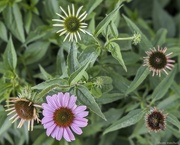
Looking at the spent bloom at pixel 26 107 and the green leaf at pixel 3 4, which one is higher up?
the green leaf at pixel 3 4

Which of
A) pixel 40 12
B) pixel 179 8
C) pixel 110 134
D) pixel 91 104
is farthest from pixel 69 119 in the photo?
pixel 179 8

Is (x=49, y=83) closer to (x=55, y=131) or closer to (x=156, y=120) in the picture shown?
(x=55, y=131)

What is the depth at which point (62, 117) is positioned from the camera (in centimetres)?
109

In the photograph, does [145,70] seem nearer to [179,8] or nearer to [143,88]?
[143,88]

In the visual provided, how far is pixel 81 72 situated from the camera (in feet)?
3.41

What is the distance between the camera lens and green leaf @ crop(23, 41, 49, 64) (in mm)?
1515

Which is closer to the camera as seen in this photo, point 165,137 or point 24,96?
point 24,96

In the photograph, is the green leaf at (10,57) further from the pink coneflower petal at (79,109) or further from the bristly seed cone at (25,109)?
the pink coneflower petal at (79,109)

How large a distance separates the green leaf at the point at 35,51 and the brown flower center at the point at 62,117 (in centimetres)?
47

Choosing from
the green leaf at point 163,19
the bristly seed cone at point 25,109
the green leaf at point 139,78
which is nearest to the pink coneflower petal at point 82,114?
the bristly seed cone at point 25,109

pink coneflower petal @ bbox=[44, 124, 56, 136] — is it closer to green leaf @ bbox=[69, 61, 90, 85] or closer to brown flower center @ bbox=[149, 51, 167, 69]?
green leaf @ bbox=[69, 61, 90, 85]

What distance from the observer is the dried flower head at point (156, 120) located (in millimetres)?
1192

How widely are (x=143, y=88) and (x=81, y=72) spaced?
24.7 inches

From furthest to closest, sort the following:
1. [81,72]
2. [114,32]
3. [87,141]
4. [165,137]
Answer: [87,141], [165,137], [114,32], [81,72]
